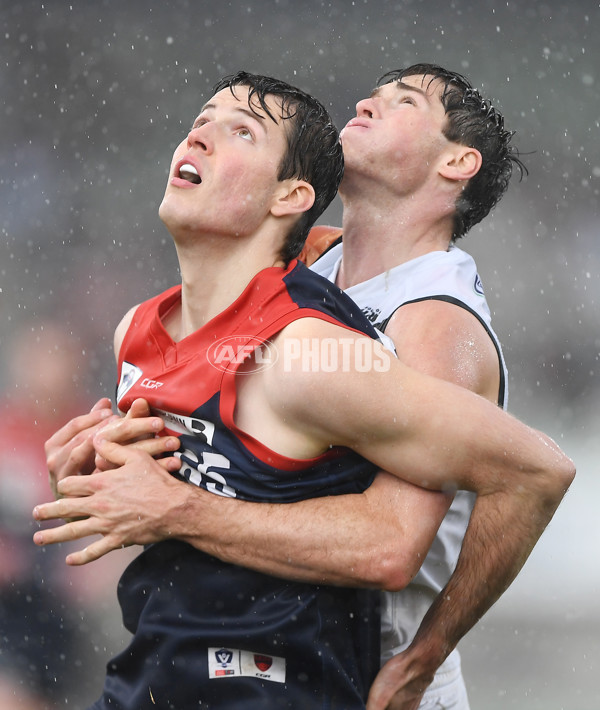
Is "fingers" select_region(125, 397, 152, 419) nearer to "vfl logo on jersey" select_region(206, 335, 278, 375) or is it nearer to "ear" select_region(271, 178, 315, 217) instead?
"vfl logo on jersey" select_region(206, 335, 278, 375)

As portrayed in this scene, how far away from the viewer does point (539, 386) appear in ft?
24.0

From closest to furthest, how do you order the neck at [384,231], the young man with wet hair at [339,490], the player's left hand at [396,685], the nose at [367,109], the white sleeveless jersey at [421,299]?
the young man with wet hair at [339,490], the player's left hand at [396,685], the white sleeveless jersey at [421,299], the neck at [384,231], the nose at [367,109]

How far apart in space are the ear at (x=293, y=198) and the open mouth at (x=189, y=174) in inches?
7.6

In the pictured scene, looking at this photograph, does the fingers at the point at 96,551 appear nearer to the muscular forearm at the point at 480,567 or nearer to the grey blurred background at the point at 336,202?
the muscular forearm at the point at 480,567

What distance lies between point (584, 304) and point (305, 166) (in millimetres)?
5777

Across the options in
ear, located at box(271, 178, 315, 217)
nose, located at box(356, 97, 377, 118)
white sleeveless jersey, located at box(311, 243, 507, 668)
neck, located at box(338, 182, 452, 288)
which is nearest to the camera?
ear, located at box(271, 178, 315, 217)

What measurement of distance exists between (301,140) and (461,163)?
884 millimetres

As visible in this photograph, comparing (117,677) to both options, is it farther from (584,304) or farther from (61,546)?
(584,304)

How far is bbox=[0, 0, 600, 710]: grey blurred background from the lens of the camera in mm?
6469

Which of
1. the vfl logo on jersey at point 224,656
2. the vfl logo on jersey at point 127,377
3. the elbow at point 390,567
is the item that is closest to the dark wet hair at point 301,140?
the vfl logo on jersey at point 127,377

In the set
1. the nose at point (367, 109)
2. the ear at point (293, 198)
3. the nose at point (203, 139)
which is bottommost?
the ear at point (293, 198)

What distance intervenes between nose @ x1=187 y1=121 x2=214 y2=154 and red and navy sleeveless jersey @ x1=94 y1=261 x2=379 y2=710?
Result: 340mm

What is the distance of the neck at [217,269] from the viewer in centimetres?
212

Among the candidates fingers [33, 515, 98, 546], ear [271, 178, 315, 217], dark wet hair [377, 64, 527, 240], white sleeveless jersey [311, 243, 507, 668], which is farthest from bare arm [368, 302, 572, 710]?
dark wet hair [377, 64, 527, 240]
